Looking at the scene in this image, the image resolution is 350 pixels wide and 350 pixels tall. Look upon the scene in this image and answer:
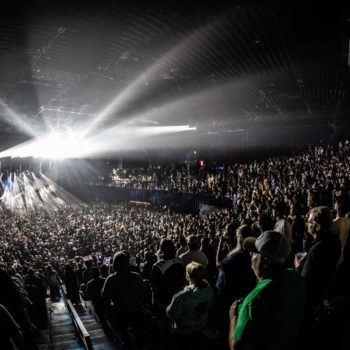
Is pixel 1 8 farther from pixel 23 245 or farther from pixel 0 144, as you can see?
pixel 0 144

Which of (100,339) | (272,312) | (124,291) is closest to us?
(272,312)

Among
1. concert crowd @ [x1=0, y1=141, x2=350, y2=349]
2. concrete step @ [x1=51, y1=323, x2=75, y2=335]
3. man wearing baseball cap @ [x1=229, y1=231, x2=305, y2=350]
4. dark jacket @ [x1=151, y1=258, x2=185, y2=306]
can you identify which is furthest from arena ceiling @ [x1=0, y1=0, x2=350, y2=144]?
concrete step @ [x1=51, y1=323, x2=75, y2=335]

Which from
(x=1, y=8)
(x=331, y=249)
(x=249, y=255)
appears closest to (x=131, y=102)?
(x=1, y=8)

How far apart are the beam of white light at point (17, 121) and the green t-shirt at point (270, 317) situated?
35.1 ft

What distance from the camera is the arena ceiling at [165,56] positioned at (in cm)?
504

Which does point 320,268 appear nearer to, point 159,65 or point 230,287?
point 230,287

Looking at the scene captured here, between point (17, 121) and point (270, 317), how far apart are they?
14.0 m

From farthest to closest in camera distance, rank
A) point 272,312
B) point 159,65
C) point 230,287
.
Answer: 1. point 159,65
2. point 230,287
3. point 272,312

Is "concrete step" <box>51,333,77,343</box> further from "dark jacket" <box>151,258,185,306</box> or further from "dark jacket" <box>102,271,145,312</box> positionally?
"dark jacket" <box>151,258,185,306</box>

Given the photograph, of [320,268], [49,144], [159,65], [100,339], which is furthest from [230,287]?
[49,144]

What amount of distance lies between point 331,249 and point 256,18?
4.66 metres

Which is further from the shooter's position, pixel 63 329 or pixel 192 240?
pixel 63 329

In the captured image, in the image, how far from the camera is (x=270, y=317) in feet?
5.05

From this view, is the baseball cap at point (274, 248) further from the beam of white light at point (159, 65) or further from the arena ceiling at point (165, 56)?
the beam of white light at point (159, 65)
